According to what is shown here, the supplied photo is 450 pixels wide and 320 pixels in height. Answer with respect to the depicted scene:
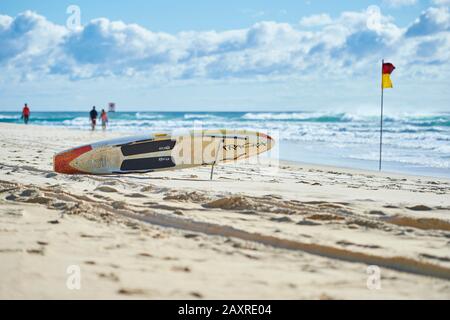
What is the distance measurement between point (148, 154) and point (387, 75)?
5864 millimetres

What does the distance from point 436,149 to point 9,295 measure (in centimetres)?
1631

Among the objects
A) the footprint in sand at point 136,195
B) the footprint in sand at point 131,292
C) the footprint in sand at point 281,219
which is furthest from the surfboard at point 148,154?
the footprint in sand at point 131,292

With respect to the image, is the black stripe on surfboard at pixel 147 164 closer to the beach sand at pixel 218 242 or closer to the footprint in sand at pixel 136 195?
the beach sand at pixel 218 242

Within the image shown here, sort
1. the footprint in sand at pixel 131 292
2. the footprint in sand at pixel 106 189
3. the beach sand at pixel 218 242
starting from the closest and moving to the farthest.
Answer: the footprint in sand at pixel 131 292, the beach sand at pixel 218 242, the footprint in sand at pixel 106 189

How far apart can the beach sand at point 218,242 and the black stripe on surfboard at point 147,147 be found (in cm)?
161

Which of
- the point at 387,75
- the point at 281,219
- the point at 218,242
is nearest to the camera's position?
the point at 218,242

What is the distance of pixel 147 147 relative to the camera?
26.7 feet

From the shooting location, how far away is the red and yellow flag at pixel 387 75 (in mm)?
10906

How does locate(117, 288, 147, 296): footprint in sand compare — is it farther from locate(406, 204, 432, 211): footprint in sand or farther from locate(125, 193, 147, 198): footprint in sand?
locate(406, 204, 432, 211): footprint in sand

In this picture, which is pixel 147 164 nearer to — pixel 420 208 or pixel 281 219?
pixel 281 219

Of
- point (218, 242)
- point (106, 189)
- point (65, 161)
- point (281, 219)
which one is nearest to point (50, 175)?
point (65, 161)

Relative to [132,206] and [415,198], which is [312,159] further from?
[132,206]

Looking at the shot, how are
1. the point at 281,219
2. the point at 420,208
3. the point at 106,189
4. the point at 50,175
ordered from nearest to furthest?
1. the point at 281,219
2. the point at 420,208
3. the point at 106,189
4. the point at 50,175
